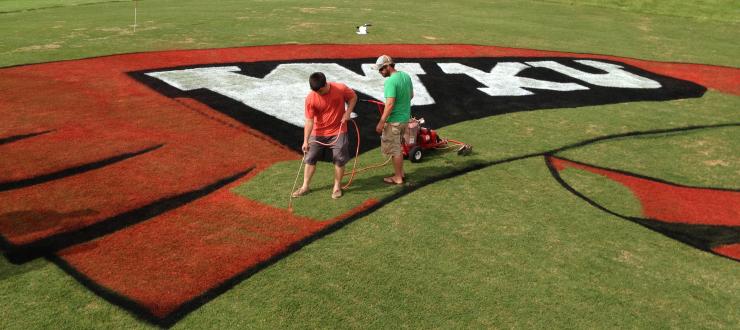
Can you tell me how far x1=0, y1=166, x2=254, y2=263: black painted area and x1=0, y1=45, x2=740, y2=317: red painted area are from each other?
0.12 meters

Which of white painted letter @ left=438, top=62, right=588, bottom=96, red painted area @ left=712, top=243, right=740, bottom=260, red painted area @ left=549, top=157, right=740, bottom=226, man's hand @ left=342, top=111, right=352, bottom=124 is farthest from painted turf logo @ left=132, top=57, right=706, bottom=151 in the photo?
red painted area @ left=712, top=243, right=740, bottom=260

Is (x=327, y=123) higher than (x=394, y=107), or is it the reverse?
(x=394, y=107)

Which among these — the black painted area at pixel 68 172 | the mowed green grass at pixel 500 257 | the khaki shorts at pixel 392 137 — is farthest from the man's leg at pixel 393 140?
the black painted area at pixel 68 172

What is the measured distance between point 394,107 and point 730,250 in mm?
5185

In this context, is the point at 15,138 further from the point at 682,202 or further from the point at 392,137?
the point at 682,202

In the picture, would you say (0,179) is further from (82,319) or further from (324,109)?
(324,109)

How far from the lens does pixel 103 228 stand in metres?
7.25

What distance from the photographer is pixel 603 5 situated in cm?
3014

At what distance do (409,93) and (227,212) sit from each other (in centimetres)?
333

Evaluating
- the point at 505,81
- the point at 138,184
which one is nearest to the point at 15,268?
the point at 138,184

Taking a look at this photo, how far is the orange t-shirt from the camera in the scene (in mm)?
7930

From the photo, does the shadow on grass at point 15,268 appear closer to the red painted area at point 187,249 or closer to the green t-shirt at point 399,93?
the red painted area at point 187,249

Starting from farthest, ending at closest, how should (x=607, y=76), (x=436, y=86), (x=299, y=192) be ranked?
(x=607, y=76), (x=436, y=86), (x=299, y=192)

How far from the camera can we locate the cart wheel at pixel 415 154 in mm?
9766
